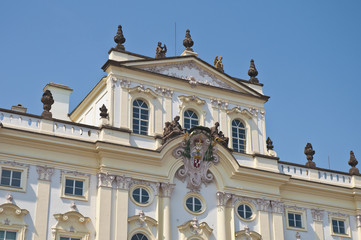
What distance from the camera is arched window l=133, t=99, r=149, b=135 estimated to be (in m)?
33.6

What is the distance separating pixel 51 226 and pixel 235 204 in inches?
379

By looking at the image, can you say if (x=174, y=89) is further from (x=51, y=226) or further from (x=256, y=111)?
(x=51, y=226)

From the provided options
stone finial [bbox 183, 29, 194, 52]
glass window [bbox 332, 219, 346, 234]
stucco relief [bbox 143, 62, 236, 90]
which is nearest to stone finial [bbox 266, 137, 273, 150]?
stucco relief [bbox 143, 62, 236, 90]

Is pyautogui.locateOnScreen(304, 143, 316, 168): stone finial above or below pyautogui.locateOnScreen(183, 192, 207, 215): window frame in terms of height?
above

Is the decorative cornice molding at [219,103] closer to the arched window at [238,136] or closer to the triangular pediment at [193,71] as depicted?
the triangular pediment at [193,71]

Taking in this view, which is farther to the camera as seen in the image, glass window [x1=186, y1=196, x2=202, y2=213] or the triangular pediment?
the triangular pediment

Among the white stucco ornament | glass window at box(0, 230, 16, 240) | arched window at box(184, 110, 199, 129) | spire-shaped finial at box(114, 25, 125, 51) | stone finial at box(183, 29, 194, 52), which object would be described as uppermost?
stone finial at box(183, 29, 194, 52)

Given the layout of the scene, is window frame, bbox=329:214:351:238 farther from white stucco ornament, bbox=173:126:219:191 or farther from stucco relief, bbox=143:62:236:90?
stucco relief, bbox=143:62:236:90

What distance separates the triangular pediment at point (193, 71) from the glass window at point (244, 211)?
21.9 ft

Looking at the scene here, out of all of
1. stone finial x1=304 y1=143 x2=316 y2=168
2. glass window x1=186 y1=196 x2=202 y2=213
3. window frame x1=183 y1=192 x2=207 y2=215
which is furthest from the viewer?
stone finial x1=304 y1=143 x2=316 y2=168

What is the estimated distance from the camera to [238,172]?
3416 cm

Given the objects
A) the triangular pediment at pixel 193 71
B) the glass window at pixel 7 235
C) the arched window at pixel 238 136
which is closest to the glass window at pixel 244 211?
the arched window at pixel 238 136

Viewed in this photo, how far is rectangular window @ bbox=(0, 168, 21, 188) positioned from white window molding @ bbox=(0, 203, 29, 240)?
1.04m

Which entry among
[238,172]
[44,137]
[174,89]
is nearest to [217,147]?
[238,172]
